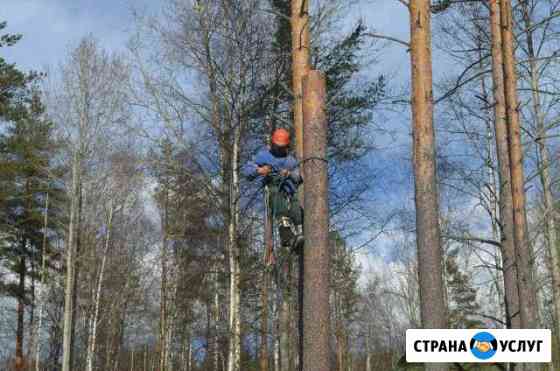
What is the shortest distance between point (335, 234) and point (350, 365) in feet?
94.4

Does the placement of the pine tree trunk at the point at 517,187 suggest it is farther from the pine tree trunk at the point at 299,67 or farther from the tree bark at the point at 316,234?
the tree bark at the point at 316,234

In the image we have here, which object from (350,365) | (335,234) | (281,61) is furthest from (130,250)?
(350,365)

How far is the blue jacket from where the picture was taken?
5.80 meters

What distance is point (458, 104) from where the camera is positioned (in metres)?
17.4

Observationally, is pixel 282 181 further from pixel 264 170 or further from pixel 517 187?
pixel 517 187

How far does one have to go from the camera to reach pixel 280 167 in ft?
19.2

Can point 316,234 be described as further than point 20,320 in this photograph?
No

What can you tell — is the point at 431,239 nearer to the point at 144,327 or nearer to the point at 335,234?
the point at 335,234

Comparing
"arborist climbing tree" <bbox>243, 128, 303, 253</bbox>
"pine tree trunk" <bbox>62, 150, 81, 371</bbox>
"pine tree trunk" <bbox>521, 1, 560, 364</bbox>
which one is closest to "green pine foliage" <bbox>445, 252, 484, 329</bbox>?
"pine tree trunk" <bbox>521, 1, 560, 364</bbox>

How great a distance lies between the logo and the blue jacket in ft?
13.6

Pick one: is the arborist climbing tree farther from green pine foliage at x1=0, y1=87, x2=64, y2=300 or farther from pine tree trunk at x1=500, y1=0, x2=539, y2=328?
green pine foliage at x1=0, y1=87, x2=64, y2=300

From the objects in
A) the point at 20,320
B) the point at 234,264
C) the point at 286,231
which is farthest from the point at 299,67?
the point at 20,320

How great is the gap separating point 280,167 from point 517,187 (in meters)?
6.94

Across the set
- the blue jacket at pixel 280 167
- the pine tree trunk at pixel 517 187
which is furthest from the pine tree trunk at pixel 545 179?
the blue jacket at pixel 280 167
